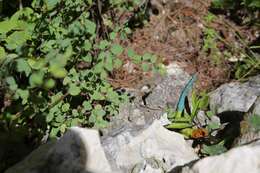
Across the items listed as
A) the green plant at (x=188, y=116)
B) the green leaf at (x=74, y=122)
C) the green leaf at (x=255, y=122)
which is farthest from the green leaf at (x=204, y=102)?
the green leaf at (x=74, y=122)

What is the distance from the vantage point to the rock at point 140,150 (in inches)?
118

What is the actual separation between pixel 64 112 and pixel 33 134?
30 centimetres

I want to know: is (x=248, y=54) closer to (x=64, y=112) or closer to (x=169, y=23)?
(x=169, y=23)

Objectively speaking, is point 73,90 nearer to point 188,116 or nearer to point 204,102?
point 188,116

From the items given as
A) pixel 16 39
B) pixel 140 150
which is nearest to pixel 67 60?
pixel 16 39

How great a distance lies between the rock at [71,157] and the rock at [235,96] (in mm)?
1274

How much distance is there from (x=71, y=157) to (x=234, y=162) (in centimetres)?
97

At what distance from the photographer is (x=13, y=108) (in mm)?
2654

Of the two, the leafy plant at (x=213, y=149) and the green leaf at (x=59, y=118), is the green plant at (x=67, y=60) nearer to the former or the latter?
the green leaf at (x=59, y=118)

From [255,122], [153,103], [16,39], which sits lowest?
[153,103]

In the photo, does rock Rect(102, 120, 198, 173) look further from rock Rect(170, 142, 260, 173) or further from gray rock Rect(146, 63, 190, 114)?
gray rock Rect(146, 63, 190, 114)

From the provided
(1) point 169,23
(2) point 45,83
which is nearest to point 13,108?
(2) point 45,83

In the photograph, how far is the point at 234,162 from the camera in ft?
8.25

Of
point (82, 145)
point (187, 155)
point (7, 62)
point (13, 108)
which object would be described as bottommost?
point (187, 155)
